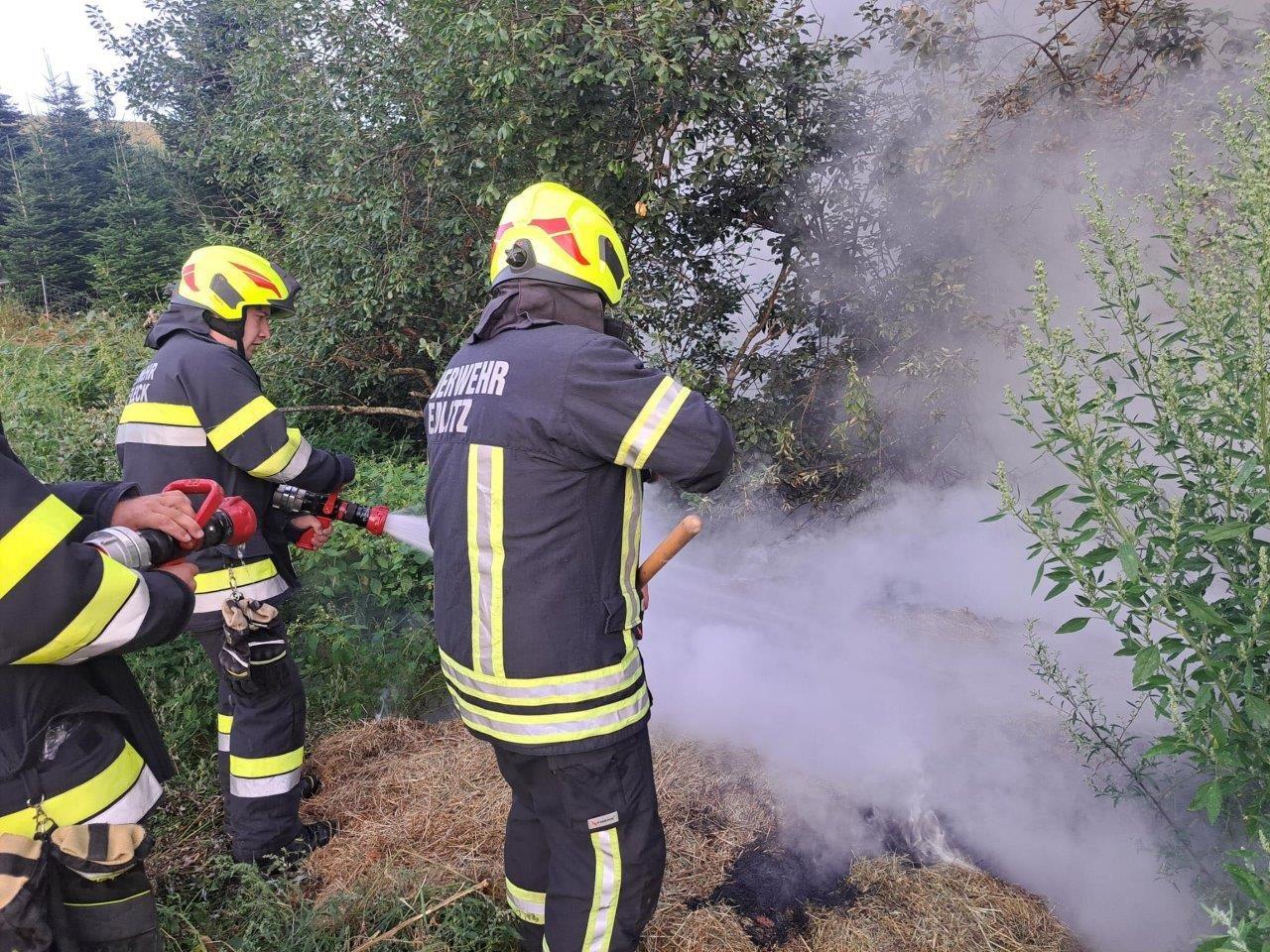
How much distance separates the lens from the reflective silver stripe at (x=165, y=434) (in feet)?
11.0

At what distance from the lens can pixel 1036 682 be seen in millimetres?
4160

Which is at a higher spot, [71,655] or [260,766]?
[71,655]

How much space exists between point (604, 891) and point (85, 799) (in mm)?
1330

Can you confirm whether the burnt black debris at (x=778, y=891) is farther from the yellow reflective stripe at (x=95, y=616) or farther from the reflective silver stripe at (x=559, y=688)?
the yellow reflective stripe at (x=95, y=616)

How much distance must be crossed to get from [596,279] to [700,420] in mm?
601

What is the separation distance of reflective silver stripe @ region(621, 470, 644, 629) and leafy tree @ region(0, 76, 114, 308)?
12457 mm

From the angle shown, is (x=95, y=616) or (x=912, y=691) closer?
(x=95, y=616)

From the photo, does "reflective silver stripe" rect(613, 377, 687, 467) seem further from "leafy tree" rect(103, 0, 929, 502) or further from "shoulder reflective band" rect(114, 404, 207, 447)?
"leafy tree" rect(103, 0, 929, 502)

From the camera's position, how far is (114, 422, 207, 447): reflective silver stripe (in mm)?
3346

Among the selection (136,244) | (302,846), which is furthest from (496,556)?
(136,244)

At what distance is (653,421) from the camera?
2111 mm

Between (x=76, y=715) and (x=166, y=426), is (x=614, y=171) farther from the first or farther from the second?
(x=76, y=715)

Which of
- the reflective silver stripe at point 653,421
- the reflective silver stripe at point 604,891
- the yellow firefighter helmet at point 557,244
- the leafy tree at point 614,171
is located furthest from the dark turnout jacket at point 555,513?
the leafy tree at point 614,171

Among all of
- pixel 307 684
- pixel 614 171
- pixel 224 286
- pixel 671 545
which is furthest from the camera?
pixel 614 171
